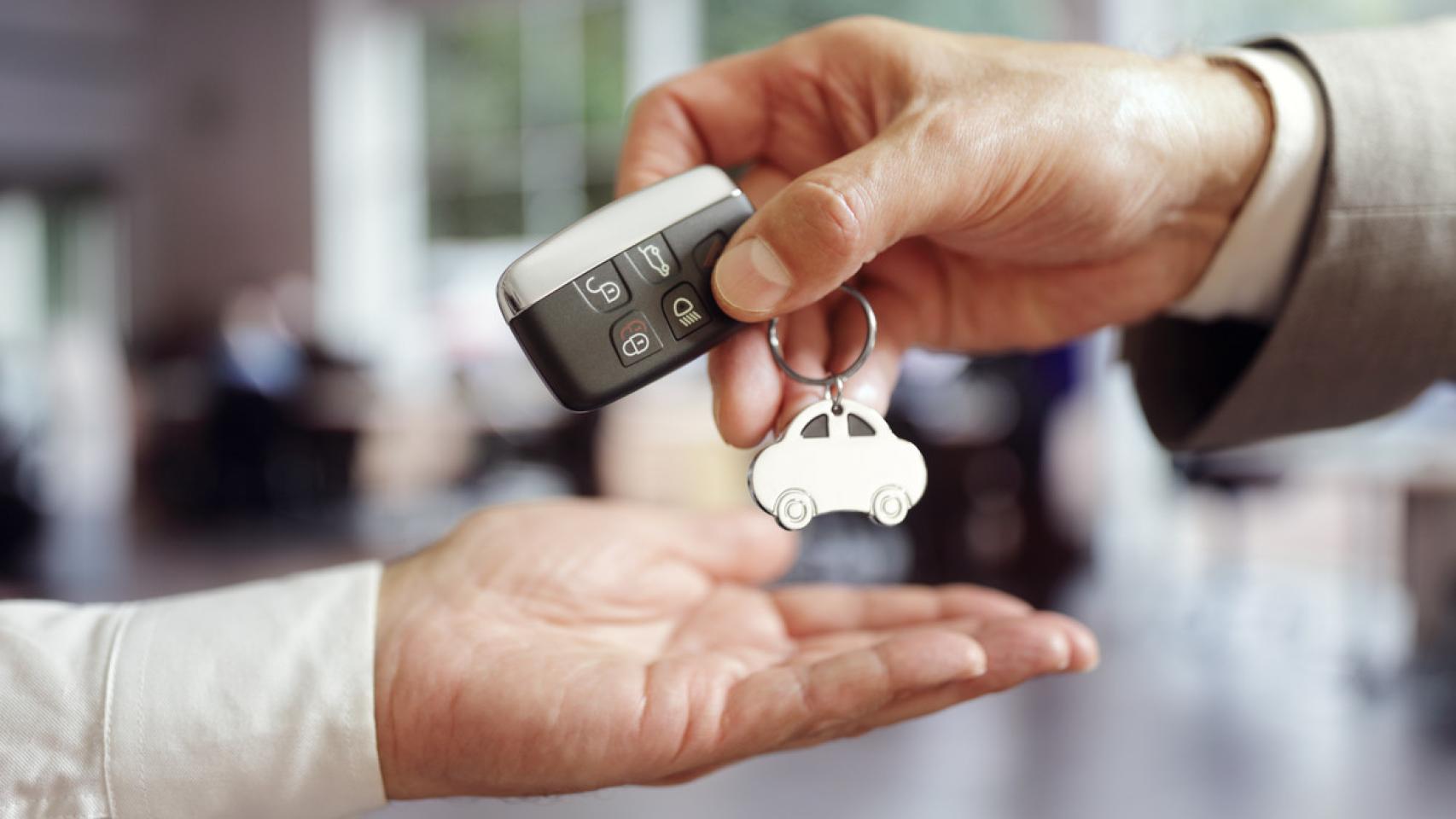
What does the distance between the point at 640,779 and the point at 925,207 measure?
54 centimetres

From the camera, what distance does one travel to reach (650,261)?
3.01 feet

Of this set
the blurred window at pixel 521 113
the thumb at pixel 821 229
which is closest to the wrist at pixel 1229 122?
the thumb at pixel 821 229

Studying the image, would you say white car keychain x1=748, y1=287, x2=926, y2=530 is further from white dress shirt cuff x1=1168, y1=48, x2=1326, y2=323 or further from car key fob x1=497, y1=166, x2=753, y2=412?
white dress shirt cuff x1=1168, y1=48, x2=1326, y2=323

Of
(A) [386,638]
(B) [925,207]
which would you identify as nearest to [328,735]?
(A) [386,638]

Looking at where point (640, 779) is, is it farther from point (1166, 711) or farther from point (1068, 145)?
point (1166, 711)

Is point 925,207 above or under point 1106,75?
under

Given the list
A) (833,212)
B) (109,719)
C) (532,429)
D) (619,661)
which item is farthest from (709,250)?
(532,429)

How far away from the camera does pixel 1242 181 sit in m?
1.04

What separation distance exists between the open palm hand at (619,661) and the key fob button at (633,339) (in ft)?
0.95

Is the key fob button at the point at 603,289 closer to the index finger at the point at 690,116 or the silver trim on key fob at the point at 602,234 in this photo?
the silver trim on key fob at the point at 602,234

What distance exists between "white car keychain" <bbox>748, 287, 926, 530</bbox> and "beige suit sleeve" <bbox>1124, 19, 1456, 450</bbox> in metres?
0.43

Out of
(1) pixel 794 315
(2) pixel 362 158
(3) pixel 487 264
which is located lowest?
(1) pixel 794 315

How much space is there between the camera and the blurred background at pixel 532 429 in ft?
9.77

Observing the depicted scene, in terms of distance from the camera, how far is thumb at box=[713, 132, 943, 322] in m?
0.81
